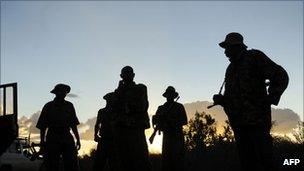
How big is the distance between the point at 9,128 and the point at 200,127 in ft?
108

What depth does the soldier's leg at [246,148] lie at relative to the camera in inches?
225

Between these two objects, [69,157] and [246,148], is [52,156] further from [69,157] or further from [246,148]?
[246,148]

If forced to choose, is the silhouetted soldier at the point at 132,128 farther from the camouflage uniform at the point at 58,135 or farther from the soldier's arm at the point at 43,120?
the soldier's arm at the point at 43,120

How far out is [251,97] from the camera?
5.80 meters

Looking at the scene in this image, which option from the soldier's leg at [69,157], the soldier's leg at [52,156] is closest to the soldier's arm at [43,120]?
the soldier's leg at [52,156]

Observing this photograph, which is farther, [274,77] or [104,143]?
[104,143]

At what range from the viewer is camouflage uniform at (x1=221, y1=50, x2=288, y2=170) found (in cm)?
561

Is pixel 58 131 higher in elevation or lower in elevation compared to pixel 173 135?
higher

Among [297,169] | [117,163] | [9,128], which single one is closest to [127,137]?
[117,163]

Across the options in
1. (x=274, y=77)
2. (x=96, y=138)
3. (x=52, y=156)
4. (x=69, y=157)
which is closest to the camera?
(x=274, y=77)

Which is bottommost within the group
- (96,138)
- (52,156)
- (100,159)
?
(100,159)

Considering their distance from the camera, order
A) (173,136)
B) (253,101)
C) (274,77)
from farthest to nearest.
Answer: (173,136) → (253,101) → (274,77)

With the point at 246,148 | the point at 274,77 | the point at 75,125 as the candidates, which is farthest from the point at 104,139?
the point at 274,77

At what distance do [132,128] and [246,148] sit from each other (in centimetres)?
206
